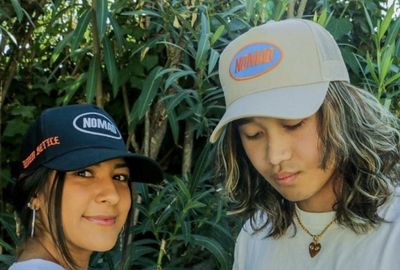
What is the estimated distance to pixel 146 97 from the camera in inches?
101

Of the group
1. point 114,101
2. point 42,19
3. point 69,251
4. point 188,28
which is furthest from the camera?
point 42,19

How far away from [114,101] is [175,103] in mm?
643

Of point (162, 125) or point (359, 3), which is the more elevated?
point (359, 3)

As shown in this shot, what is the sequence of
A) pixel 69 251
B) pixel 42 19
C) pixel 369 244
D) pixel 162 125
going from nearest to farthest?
pixel 369 244 < pixel 69 251 < pixel 162 125 < pixel 42 19

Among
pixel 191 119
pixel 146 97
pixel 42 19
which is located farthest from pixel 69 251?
pixel 42 19

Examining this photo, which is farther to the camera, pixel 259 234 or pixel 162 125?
pixel 162 125

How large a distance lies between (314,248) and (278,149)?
26 cm

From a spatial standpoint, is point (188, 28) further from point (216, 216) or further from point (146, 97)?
point (216, 216)

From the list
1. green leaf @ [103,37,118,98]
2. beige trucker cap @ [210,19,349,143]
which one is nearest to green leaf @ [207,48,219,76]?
green leaf @ [103,37,118,98]

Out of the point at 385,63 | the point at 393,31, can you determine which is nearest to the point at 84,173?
the point at 385,63

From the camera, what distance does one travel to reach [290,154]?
1.28 m

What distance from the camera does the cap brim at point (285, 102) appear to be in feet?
4.07

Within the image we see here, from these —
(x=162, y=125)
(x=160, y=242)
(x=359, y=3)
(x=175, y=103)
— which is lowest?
(x=160, y=242)

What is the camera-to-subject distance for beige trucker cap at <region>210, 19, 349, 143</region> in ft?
4.12
